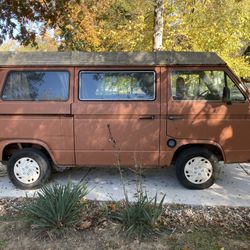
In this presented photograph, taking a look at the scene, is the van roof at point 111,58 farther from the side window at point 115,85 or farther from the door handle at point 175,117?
the door handle at point 175,117

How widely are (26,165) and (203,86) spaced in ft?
10.3

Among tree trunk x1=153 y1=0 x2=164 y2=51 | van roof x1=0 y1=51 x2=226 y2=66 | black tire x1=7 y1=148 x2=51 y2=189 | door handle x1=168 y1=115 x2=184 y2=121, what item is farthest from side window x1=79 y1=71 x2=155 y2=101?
tree trunk x1=153 y1=0 x2=164 y2=51

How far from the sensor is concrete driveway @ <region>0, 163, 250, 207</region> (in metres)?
5.34

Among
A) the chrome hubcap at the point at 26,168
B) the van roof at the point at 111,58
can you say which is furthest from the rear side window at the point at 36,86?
the chrome hubcap at the point at 26,168

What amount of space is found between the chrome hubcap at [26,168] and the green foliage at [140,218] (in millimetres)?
2128

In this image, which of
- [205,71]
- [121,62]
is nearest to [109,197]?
[121,62]

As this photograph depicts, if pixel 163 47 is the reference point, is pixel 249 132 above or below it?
below

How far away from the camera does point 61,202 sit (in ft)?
13.8

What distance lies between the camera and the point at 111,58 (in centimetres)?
559

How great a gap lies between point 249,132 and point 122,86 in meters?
2.12

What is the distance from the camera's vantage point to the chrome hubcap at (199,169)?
5672mm

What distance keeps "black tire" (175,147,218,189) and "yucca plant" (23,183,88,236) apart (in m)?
1.96

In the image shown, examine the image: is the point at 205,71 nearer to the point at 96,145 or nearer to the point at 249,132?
the point at 249,132

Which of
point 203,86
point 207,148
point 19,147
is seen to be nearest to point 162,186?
point 207,148
